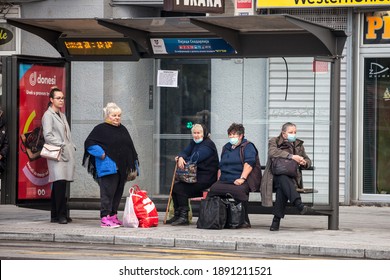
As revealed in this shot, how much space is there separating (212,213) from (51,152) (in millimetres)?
2415

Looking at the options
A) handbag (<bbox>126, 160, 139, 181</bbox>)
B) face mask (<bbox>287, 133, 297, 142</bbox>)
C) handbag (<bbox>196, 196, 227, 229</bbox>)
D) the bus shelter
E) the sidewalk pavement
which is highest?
the bus shelter

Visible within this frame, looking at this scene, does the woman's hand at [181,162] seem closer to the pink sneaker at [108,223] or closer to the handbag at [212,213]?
the handbag at [212,213]

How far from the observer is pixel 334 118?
1561 centimetres

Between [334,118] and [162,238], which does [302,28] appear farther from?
[162,238]

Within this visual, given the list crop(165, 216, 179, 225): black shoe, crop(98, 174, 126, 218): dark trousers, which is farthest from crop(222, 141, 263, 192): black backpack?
crop(98, 174, 126, 218): dark trousers

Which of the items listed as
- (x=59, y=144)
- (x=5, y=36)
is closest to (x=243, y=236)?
(x=59, y=144)

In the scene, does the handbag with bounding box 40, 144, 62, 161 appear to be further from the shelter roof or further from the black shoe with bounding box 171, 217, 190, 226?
the black shoe with bounding box 171, 217, 190, 226

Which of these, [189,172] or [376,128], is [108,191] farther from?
[376,128]

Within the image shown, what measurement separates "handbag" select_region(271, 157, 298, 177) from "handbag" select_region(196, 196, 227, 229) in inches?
33.5

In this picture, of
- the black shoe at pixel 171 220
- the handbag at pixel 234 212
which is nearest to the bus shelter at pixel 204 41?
the handbag at pixel 234 212

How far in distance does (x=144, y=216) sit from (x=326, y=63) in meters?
3.25

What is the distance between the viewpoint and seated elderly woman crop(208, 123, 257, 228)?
15.5 metres
